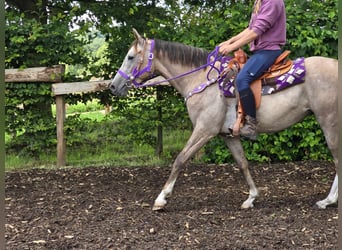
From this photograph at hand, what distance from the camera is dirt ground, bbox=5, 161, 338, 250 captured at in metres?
3.91

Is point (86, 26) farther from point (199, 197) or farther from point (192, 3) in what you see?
point (199, 197)

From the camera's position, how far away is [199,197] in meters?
5.43

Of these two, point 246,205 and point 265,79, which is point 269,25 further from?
point 246,205

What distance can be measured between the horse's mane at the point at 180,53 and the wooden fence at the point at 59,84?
2.57 m

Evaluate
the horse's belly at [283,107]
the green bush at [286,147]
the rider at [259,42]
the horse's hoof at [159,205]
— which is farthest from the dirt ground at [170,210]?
the rider at [259,42]

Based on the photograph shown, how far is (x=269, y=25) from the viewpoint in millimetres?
4426

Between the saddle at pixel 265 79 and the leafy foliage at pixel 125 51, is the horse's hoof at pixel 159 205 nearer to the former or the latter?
the saddle at pixel 265 79

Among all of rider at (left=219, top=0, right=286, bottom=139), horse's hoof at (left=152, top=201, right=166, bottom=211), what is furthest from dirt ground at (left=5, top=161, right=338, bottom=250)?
rider at (left=219, top=0, right=286, bottom=139)

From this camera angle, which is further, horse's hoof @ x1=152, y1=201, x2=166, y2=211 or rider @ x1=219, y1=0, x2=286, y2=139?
horse's hoof @ x1=152, y1=201, x2=166, y2=211

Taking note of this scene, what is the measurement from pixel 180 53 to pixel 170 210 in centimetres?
168

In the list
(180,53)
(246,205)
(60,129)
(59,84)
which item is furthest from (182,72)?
(60,129)

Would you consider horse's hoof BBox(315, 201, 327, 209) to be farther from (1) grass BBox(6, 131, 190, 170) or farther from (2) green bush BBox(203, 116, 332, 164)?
(1) grass BBox(6, 131, 190, 170)

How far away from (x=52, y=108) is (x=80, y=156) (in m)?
0.97

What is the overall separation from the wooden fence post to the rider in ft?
11.6
